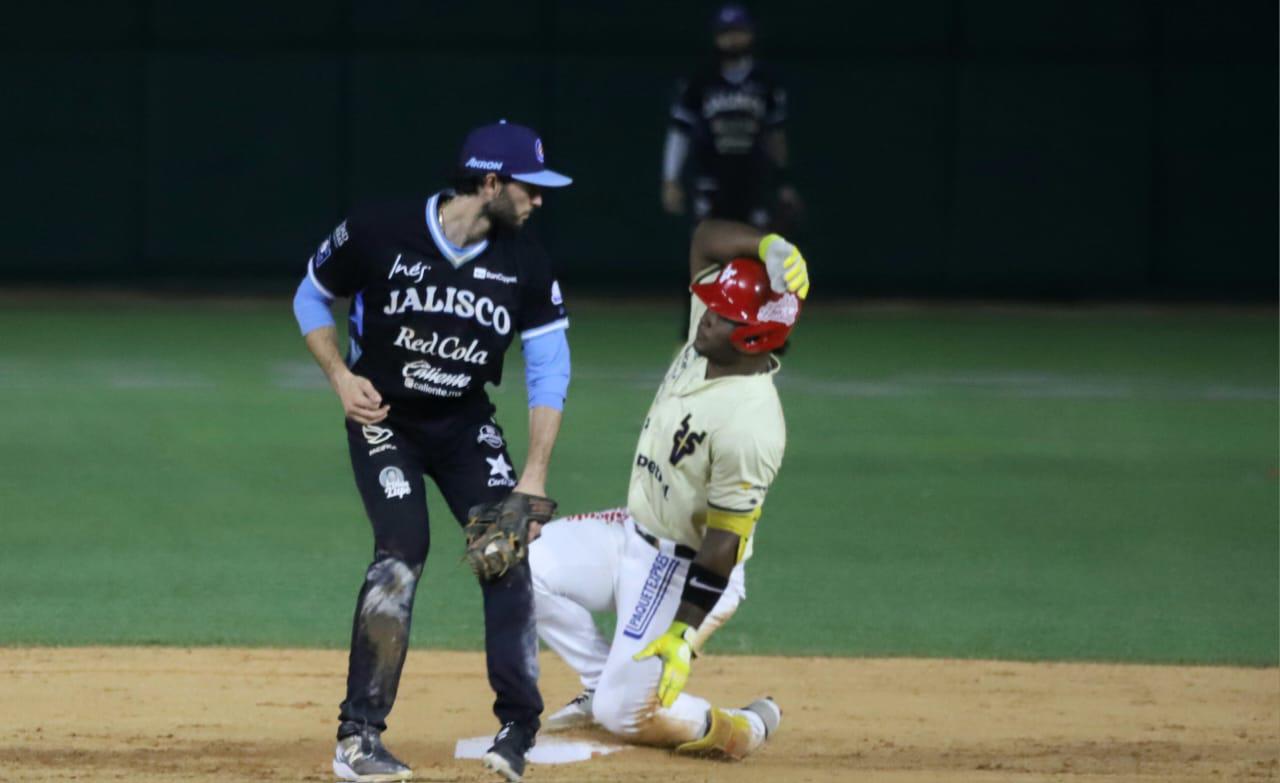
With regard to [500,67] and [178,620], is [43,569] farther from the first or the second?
[500,67]

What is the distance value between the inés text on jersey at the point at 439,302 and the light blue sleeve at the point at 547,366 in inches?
9.5

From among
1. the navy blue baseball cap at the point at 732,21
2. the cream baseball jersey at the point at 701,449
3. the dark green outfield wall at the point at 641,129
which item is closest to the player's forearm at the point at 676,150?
the navy blue baseball cap at the point at 732,21

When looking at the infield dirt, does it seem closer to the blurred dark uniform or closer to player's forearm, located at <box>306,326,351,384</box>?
player's forearm, located at <box>306,326,351,384</box>

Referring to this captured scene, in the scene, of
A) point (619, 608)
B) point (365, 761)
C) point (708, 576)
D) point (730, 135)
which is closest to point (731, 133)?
point (730, 135)

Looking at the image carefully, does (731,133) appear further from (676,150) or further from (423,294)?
(423,294)

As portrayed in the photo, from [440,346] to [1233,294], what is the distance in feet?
51.6

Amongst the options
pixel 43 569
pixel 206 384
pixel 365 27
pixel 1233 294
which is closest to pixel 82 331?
pixel 206 384

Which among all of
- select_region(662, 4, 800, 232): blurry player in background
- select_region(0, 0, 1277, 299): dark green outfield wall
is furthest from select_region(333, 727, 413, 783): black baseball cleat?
select_region(0, 0, 1277, 299): dark green outfield wall

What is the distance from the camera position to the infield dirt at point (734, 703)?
604cm

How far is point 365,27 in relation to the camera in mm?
19828

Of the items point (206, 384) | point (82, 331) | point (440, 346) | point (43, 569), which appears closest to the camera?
point (440, 346)

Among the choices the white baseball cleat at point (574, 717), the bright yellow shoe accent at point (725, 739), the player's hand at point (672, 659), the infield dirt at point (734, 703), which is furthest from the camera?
the white baseball cleat at point (574, 717)

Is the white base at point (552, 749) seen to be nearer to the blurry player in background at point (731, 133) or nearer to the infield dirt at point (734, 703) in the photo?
the infield dirt at point (734, 703)

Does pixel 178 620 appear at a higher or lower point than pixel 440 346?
lower
